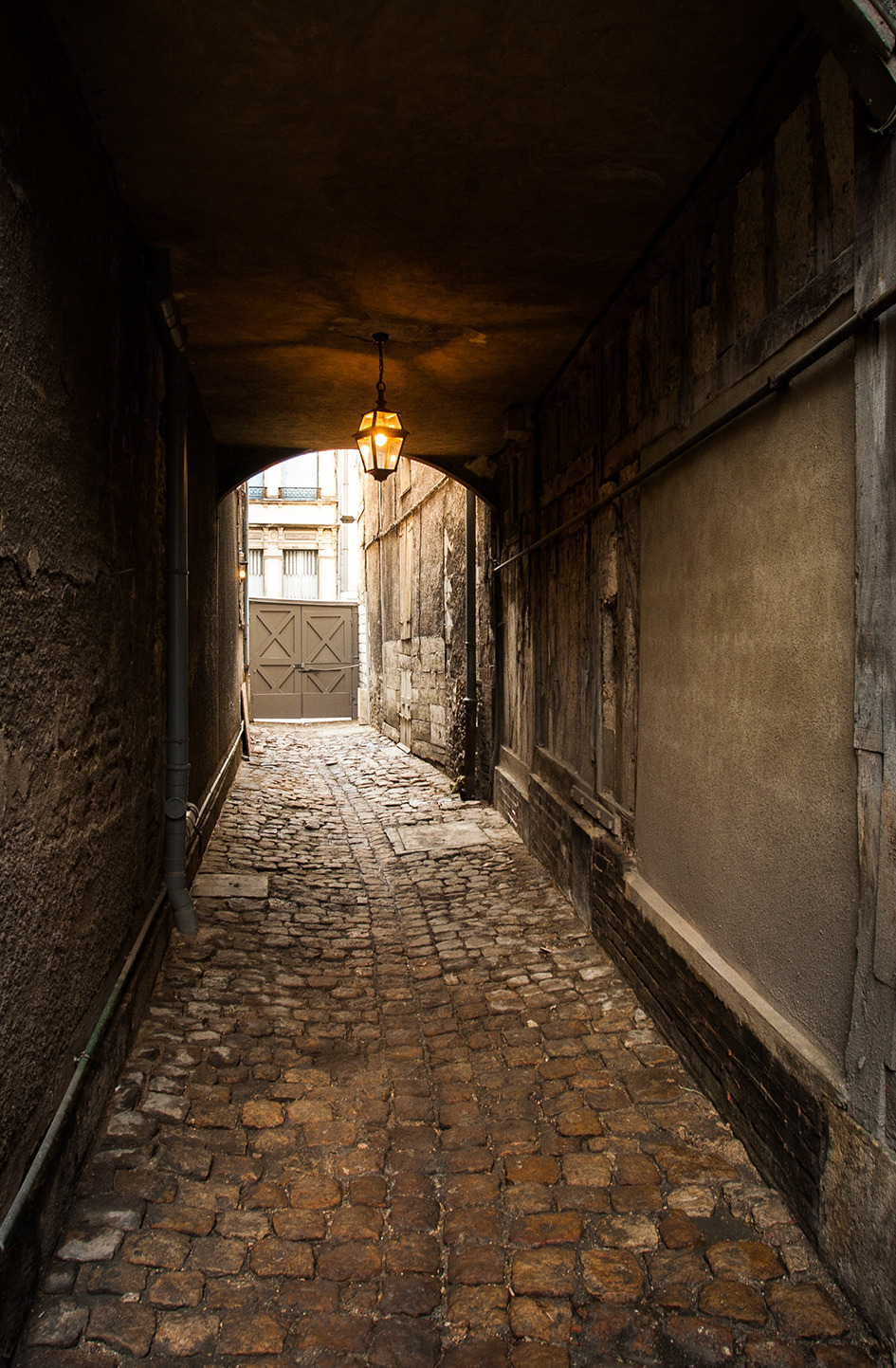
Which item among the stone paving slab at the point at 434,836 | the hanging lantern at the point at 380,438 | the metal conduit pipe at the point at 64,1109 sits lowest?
the stone paving slab at the point at 434,836

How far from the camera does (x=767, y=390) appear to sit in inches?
103

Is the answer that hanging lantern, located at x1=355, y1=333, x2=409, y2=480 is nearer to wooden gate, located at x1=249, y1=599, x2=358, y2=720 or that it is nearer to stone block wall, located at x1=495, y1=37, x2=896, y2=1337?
stone block wall, located at x1=495, y1=37, x2=896, y2=1337

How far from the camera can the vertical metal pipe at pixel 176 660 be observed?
4492 mm

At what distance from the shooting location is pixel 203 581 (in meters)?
6.77

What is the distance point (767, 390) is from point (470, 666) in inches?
250

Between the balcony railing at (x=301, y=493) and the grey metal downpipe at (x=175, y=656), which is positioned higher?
the balcony railing at (x=301, y=493)

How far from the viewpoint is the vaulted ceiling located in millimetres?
2439

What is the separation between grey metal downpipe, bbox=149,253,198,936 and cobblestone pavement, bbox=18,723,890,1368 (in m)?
0.38

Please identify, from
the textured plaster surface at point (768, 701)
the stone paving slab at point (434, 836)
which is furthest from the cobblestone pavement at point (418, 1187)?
the stone paving slab at point (434, 836)

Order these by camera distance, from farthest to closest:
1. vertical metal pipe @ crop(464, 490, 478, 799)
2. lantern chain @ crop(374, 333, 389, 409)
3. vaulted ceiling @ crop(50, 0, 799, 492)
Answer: vertical metal pipe @ crop(464, 490, 478, 799)
lantern chain @ crop(374, 333, 389, 409)
vaulted ceiling @ crop(50, 0, 799, 492)

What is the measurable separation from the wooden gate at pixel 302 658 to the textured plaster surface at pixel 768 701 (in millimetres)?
15155

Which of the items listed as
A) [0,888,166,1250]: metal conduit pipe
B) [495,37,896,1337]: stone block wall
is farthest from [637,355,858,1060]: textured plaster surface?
[0,888,166,1250]: metal conduit pipe

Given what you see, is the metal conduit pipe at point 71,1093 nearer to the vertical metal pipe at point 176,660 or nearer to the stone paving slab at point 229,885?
A: the vertical metal pipe at point 176,660

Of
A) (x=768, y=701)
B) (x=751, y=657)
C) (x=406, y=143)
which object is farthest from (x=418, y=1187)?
(x=406, y=143)
